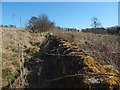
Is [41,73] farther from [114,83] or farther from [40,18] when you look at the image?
[40,18]

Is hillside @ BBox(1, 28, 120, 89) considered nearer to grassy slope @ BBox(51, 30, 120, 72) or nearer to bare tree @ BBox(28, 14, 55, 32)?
grassy slope @ BBox(51, 30, 120, 72)

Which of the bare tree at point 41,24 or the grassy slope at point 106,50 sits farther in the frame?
the bare tree at point 41,24

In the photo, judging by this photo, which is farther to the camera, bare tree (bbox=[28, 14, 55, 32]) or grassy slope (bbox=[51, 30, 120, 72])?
bare tree (bbox=[28, 14, 55, 32])

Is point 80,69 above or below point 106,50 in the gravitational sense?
below

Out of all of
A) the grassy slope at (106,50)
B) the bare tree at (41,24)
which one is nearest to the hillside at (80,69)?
the grassy slope at (106,50)

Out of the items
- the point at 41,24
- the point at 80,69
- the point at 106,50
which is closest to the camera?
the point at 106,50

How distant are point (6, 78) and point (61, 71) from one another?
12.4 ft

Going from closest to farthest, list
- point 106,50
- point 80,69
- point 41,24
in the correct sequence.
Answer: point 106,50 → point 80,69 → point 41,24

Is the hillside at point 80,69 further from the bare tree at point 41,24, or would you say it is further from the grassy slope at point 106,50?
the bare tree at point 41,24

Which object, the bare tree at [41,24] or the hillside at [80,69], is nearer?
the hillside at [80,69]

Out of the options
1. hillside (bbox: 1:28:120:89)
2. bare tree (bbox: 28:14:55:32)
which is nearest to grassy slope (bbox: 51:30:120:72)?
hillside (bbox: 1:28:120:89)

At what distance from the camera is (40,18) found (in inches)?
1758

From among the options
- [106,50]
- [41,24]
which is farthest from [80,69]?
[41,24]

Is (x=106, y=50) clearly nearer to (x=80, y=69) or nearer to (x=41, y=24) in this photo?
(x=80, y=69)
